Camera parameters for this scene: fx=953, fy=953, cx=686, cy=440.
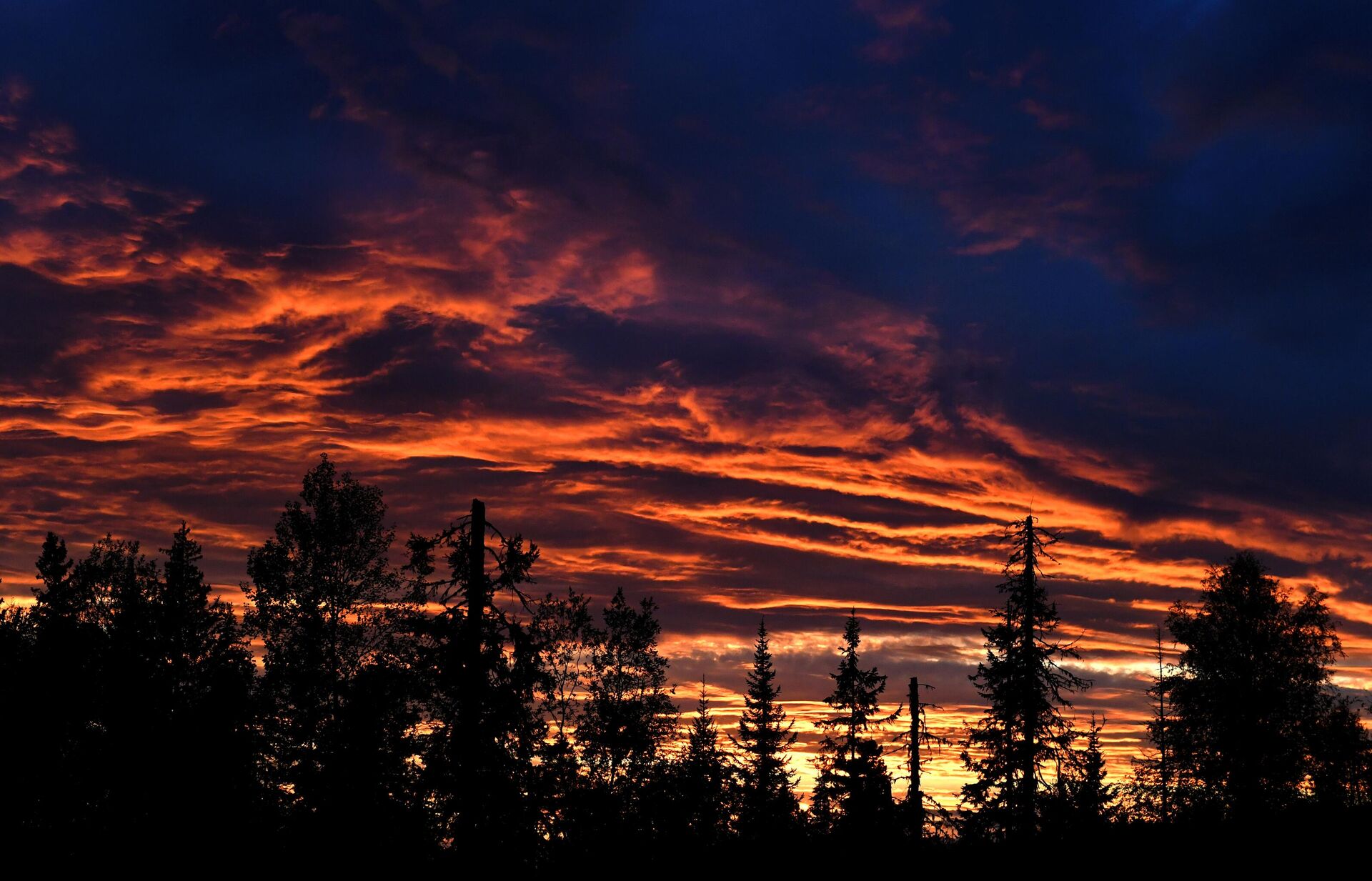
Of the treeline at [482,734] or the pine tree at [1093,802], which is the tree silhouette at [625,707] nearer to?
the treeline at [482,734]

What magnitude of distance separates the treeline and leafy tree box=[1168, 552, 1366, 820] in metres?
0.11

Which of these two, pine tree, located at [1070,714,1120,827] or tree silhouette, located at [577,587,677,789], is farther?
tree silhouette, located at [577,587,677,789]

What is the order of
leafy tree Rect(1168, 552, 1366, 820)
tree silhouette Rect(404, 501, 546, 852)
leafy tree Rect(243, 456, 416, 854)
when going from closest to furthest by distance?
tree silhouette Rect(404, 501, 546, 852) < leafy tree Rect(243, 456, 416, 854) < leafy tree Rect(1168, 552, 1366, 820)

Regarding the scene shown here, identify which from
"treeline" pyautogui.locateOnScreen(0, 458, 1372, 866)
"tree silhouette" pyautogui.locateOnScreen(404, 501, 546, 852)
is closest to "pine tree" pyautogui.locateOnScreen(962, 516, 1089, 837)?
"treeline" pyautogui.locateOnScreen(0, 458, 1372, 866)

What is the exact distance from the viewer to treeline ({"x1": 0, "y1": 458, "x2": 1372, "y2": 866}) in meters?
24.3

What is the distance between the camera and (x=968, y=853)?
2506cm

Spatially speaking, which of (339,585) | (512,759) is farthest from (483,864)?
(339,585)

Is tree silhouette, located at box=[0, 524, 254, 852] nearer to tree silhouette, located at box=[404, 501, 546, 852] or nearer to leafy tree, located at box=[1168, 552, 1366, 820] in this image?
tree silhouette, located at box=[404, 501, 546, 852]

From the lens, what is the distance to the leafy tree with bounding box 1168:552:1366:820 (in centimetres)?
4069

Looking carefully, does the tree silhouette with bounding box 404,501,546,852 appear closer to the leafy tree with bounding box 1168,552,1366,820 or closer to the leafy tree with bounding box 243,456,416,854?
the leafy tree with bounding box 243,456,416,854

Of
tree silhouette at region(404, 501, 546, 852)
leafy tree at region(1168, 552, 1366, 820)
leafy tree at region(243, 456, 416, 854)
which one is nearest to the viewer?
tree silhouette at region(404, 501, 546, 852)

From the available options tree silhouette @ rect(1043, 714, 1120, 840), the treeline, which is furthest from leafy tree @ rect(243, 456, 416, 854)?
tree silhouette @ rect(1043, 714, 1120, 840)

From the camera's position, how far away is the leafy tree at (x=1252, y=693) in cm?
4069

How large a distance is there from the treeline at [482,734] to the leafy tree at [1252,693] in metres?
0.11
